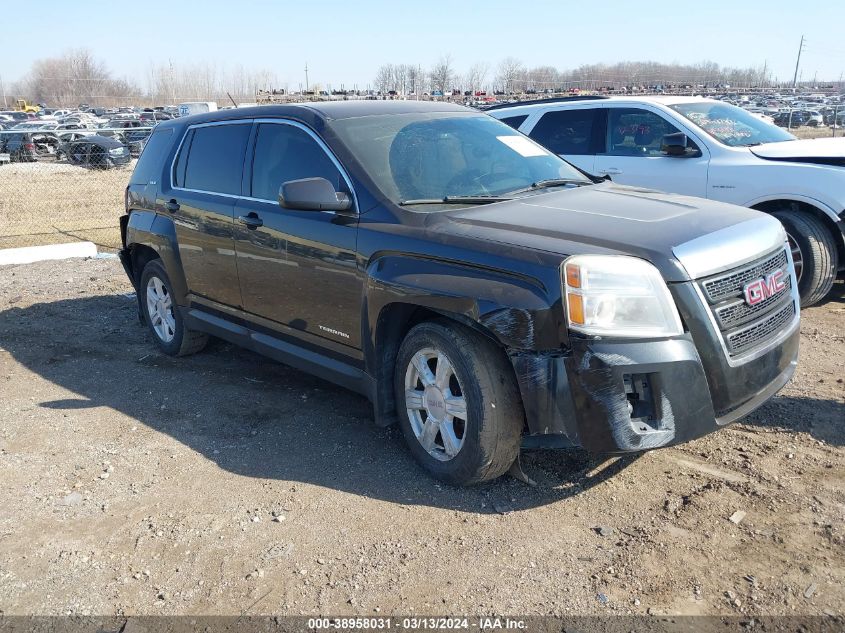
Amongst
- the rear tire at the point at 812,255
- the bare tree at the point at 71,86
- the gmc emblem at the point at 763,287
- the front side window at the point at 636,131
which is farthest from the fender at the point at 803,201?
the bare tree at the point at 71,86

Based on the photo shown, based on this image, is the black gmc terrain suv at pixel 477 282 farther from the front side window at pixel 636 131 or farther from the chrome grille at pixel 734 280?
the front side window at pixel 636 131

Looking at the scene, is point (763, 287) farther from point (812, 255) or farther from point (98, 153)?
point (98, 153)

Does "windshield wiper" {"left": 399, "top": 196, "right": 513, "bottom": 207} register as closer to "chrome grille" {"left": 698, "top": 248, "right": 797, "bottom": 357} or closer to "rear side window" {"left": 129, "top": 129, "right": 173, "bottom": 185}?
"chrome grille" {"left": 698, "top": 248, "right": 797, "bottom": 357}

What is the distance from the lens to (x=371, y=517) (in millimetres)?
3525

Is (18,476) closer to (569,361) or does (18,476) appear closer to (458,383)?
(458,383)

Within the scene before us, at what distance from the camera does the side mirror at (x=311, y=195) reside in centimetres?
391

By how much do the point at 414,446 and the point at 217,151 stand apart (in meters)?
2.74

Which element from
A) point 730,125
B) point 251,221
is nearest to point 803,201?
point 730,125

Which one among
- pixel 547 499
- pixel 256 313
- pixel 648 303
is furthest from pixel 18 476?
pixel 648 303

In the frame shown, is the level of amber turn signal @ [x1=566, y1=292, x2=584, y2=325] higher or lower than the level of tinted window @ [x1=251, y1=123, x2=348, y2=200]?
lower

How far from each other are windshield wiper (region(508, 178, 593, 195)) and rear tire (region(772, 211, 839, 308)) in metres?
2.80

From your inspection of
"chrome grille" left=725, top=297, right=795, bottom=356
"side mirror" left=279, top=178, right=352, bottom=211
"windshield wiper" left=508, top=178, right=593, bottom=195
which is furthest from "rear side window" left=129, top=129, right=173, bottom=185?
"chrome grille" left=725, top=297, right=795, bottom=356

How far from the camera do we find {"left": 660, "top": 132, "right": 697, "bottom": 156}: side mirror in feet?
22.9

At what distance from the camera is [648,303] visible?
3.10 m
